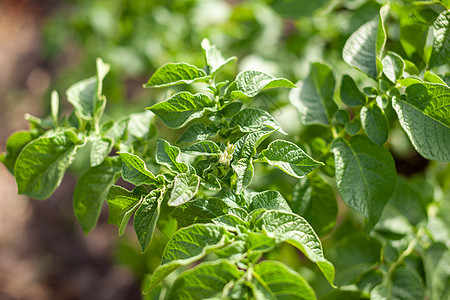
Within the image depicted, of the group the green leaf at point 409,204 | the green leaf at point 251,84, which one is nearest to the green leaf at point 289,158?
the green leaf at point 251,84

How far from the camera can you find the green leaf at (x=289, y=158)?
2.60ft

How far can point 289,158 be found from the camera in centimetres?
80

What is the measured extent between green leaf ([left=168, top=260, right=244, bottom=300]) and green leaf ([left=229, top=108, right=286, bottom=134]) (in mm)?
300

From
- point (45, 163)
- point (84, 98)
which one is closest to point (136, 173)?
point (45, 163)

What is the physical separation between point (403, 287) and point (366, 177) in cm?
37

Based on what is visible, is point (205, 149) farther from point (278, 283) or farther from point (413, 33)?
point (413, 33)

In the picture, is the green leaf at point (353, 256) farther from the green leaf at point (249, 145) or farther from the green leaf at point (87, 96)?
the green leaf at point (87, 96)

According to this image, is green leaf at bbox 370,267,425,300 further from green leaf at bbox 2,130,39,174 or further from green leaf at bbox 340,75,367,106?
green leaf at bbox 2,130,39,174

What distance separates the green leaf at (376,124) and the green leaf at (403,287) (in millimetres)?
409

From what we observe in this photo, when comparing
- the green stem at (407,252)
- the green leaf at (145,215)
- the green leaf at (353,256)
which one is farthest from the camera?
the green leaf at (353,256)

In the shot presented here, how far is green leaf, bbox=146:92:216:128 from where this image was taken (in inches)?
32.3

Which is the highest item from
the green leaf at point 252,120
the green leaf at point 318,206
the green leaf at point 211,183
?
the green leaf at point 252,120

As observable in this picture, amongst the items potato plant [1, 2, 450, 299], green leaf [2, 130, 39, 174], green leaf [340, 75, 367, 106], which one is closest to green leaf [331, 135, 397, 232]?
potato plant [1, 2, 450, 299]

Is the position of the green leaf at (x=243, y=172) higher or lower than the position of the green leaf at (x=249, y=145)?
lower
